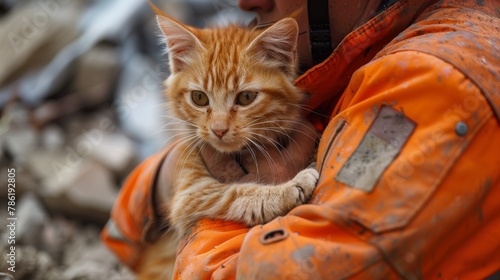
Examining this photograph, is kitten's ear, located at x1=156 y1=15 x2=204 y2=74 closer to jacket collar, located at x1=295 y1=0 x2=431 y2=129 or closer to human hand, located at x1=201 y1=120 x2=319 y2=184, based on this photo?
human hand, located at x1=201 y1=120 x2=319 y2=184

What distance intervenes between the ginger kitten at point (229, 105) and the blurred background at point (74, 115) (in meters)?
1.23

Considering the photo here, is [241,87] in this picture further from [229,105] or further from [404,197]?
[404,197]

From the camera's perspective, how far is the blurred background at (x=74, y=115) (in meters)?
3.96

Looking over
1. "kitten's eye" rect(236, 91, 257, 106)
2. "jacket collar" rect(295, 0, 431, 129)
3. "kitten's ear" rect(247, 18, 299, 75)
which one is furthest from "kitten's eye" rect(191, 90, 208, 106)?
"jacket collar" rect(295, 0, 431, 129)

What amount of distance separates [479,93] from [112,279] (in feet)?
8.68

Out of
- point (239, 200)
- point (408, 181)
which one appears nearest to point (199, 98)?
point (239, 200)

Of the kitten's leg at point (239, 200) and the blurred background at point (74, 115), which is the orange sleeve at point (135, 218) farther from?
the blurred background at point (74, 115)

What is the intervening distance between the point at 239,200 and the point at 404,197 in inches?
29.6

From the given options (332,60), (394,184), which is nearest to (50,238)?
(332,60)

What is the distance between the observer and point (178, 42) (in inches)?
93.7

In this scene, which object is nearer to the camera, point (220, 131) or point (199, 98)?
point (220, 131)

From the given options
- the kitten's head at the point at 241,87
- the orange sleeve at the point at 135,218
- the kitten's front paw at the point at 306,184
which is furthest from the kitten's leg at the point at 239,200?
the orange sleeve at the point at 135,218

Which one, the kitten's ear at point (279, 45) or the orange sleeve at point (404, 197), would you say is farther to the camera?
the kitten's ear at point (279, 45)

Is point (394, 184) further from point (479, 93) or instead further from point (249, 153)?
point (249, 153)
